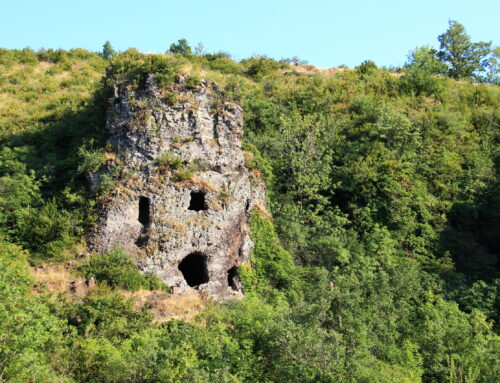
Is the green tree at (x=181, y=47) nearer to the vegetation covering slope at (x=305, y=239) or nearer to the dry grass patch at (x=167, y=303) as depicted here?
the vegetation covering slope at (x=305, y=239)

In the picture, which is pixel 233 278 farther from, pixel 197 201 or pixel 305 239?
pixel 305 239

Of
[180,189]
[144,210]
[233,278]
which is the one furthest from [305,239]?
[144,210]

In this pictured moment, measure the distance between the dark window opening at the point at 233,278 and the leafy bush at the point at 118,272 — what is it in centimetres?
286

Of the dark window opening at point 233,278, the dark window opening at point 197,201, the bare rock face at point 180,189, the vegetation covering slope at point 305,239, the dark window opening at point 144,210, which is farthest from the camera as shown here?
the dark window opening at point 197,201

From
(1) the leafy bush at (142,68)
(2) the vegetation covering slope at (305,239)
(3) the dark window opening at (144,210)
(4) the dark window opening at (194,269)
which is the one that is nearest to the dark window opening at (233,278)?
(2) the vegetation covering slope at (305,239)

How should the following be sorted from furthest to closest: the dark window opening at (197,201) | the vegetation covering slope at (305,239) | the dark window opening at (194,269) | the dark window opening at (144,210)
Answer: the dark window opening at (197,201) → the dark window opening at (144,210) → the dark window opening at (194,269) → the vegetation covering slope at (305,239)

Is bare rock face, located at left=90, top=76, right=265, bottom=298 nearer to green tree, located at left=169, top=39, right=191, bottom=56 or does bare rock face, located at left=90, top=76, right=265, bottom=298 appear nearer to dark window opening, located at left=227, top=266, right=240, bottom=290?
dark window opening, located at left=227, top=266, right=240, bottom=290

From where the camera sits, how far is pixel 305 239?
85.6 ft

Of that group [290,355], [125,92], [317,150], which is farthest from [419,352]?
[125,92]

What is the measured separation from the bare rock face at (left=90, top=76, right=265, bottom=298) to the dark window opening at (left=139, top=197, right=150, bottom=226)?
4 centimetres

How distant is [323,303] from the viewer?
63.6 ft

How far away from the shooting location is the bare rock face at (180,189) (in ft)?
72.4

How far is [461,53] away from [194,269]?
3806cm

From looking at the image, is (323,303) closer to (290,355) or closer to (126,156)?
(290,355)
